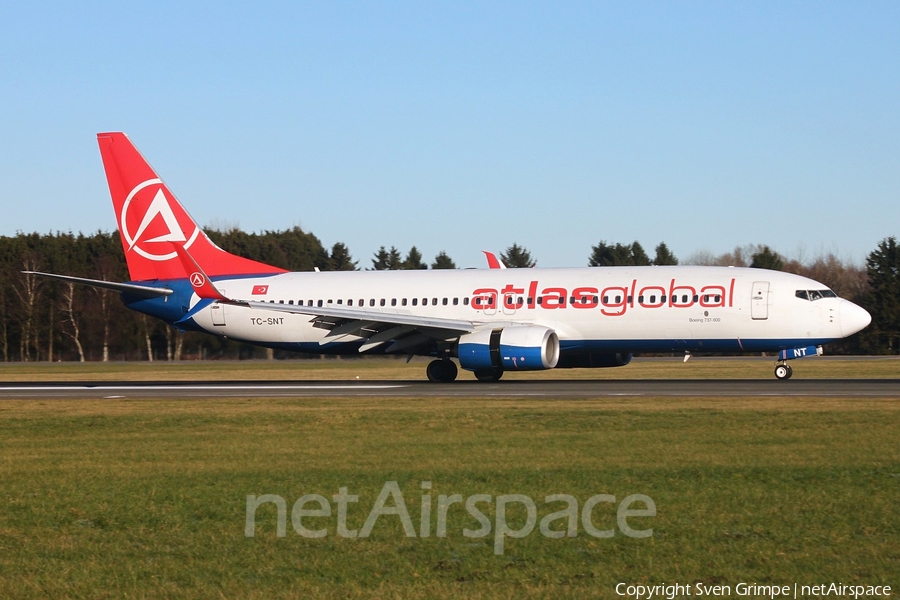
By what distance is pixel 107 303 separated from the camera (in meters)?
75.1

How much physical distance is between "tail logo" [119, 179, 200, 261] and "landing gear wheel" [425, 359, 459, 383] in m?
11.2

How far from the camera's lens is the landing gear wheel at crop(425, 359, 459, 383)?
34219 mm

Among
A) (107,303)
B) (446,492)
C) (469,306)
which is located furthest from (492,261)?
(107,303)

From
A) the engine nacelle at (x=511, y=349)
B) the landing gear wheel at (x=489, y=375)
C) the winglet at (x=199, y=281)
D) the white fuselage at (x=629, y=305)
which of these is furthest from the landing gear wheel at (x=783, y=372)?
the winglet at (x=199, y=281)

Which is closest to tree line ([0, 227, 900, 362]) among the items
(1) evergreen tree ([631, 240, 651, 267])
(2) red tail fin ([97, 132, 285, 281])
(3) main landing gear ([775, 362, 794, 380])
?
(1) evergreen tree ([631, 240, 651, 267])

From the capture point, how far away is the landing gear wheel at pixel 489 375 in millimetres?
33531

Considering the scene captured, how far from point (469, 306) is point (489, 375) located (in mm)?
2354

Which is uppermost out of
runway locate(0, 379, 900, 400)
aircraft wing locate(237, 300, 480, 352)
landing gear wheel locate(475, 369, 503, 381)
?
aircraft wing locate(237, 300, 480, 352)

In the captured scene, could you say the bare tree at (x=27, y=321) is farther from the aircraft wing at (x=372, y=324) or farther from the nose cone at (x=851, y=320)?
the nose cone at (x=851, y=320)

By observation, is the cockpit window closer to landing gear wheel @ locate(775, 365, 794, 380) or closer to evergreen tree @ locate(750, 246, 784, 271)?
landing gear wheel @ locate(775, 365, 794, 380)

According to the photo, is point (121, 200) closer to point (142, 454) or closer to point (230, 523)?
point (142, 454)

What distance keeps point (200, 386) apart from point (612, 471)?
22.5 m

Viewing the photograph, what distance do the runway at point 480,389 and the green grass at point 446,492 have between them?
490 cm

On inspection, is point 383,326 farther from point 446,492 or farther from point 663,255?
point 663,255
